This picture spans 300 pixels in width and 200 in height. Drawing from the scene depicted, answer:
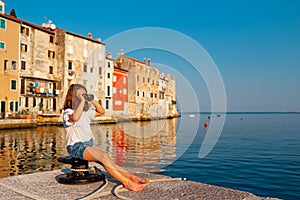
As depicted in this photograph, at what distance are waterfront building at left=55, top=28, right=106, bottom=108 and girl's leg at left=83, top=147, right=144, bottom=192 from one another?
4163 centimetres

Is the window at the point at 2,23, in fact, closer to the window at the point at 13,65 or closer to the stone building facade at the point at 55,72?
the stone building facade at the point at 55,72

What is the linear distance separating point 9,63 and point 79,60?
13924mm

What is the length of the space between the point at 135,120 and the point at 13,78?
30.8 metres

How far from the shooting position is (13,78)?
40938mm

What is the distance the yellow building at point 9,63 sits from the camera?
3912 cm

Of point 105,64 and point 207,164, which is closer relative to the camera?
point 207,164

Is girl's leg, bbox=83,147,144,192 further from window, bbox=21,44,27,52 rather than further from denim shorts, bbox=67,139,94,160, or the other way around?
window, bbox=21,44,27,52

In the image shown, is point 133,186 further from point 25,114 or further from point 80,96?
point 25,114

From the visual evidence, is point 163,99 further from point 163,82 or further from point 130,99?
point 130,99

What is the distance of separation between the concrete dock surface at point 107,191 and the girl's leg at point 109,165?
12cm

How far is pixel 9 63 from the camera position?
133 feet

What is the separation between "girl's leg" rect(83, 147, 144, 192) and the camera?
541 centimetres

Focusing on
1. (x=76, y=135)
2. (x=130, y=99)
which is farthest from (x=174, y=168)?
(x=130, y=99)

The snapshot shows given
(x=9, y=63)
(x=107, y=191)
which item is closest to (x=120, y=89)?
(x=9, y=63)
